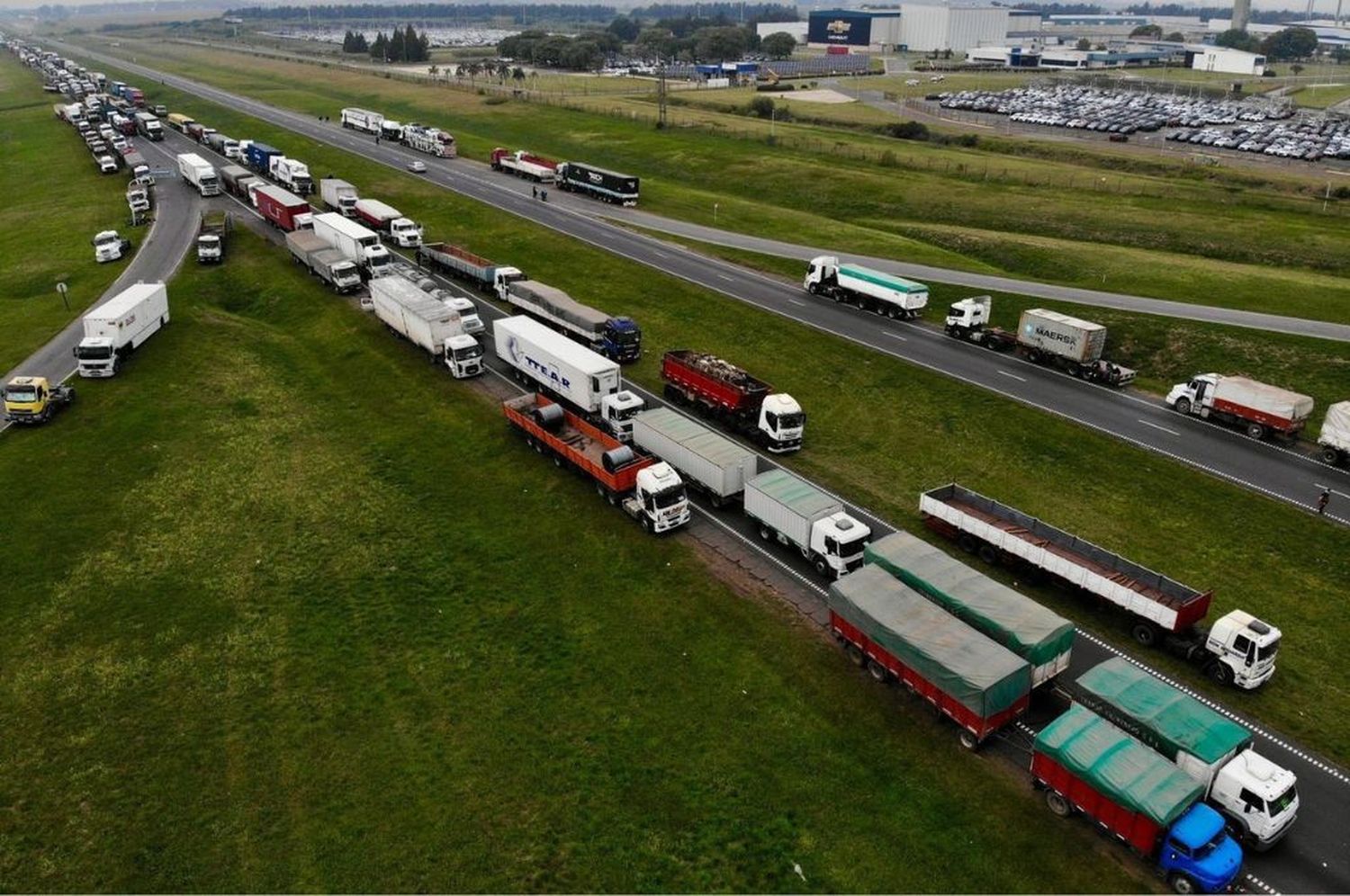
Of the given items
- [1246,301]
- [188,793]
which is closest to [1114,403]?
[1246,301]

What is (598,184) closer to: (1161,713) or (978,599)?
(978,599)

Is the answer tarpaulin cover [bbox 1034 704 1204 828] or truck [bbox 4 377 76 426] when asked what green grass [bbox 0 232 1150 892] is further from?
tarpaulin cover [bbox 1034 704 1204 828]

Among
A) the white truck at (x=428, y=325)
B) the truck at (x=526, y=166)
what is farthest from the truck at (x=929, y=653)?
the truck at (x=526, y=166)

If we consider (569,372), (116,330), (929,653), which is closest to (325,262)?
(116,330)

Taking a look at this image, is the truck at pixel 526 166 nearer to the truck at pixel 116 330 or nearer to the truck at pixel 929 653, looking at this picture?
the truck at pixel 116 330

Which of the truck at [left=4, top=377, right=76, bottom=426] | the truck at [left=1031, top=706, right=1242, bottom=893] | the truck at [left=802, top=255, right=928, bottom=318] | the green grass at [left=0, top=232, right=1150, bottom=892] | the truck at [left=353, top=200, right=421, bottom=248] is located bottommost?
the green grass at [left=0, top=232, right=1150, bottom=892]

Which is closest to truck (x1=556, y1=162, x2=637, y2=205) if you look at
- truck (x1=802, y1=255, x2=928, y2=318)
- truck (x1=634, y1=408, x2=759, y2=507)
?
truck (x1=802, y1=255, x2=928, y2=318)
